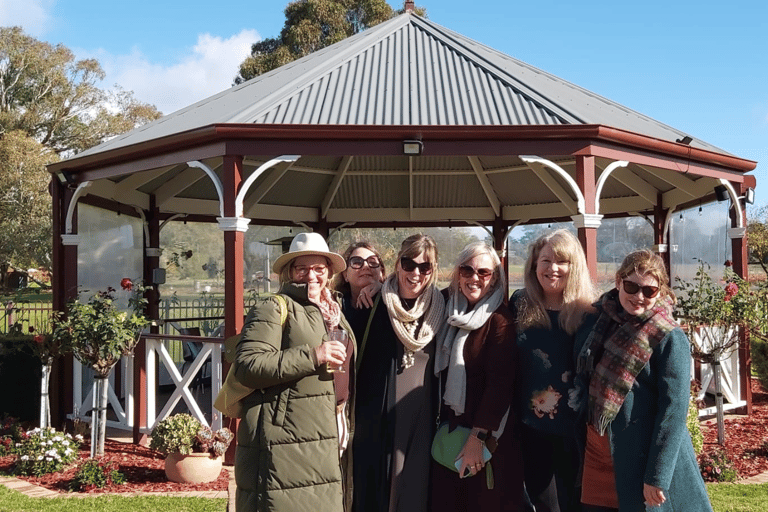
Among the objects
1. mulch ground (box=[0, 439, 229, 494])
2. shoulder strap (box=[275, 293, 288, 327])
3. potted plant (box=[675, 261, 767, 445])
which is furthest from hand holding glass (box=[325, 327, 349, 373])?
potted plant (box=[675, 261, 767, 445])

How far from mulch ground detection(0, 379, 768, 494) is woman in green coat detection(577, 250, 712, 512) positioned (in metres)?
4.19

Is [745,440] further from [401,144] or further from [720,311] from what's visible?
[401,144]

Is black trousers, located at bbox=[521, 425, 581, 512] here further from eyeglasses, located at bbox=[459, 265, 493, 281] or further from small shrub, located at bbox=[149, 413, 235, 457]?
small shrub, located at bbox=[149, 413, 235, 457]

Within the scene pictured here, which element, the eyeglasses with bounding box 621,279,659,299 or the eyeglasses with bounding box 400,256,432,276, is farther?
the eyeglasses with bounding box 400,256,432,276

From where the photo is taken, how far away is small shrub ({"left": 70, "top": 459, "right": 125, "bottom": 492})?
253 inches

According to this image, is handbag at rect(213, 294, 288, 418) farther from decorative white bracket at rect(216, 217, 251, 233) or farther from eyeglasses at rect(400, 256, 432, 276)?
decorative white bracket at rect(216, 217, 251, 233)

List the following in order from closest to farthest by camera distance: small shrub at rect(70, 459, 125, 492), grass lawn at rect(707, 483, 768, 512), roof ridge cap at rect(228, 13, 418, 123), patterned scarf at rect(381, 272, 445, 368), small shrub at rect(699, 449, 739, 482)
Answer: patterned scarf at rect(381, 272, 445, 368), grass lawn at rect(707, 483, 768, 512), small shrub at rect(70, 459, 125, 492), small shrub at rect(699, 449, 739, 482), roof ridge cap at rect(228, 13, 418, 123)

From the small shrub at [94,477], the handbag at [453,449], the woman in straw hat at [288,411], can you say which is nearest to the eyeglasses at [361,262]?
the woman in straw hat at [288,411]

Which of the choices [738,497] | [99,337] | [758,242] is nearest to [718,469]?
[738,497]

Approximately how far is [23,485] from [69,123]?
98.3 feet

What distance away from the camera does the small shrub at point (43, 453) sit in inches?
273

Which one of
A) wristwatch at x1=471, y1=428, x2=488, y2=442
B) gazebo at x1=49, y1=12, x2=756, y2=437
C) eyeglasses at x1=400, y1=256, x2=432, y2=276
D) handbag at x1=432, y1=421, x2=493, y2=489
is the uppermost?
gazebo at x1=49, y1=12, x2=756, y2=437

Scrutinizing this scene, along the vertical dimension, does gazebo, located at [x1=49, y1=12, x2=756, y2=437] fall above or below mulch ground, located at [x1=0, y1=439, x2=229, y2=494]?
above

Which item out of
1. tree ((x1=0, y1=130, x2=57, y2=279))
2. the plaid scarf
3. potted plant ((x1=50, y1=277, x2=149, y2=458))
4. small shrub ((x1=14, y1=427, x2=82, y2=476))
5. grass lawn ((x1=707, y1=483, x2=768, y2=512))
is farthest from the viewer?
tree ((x1=0, y1=130, x2=57, y2=279))
